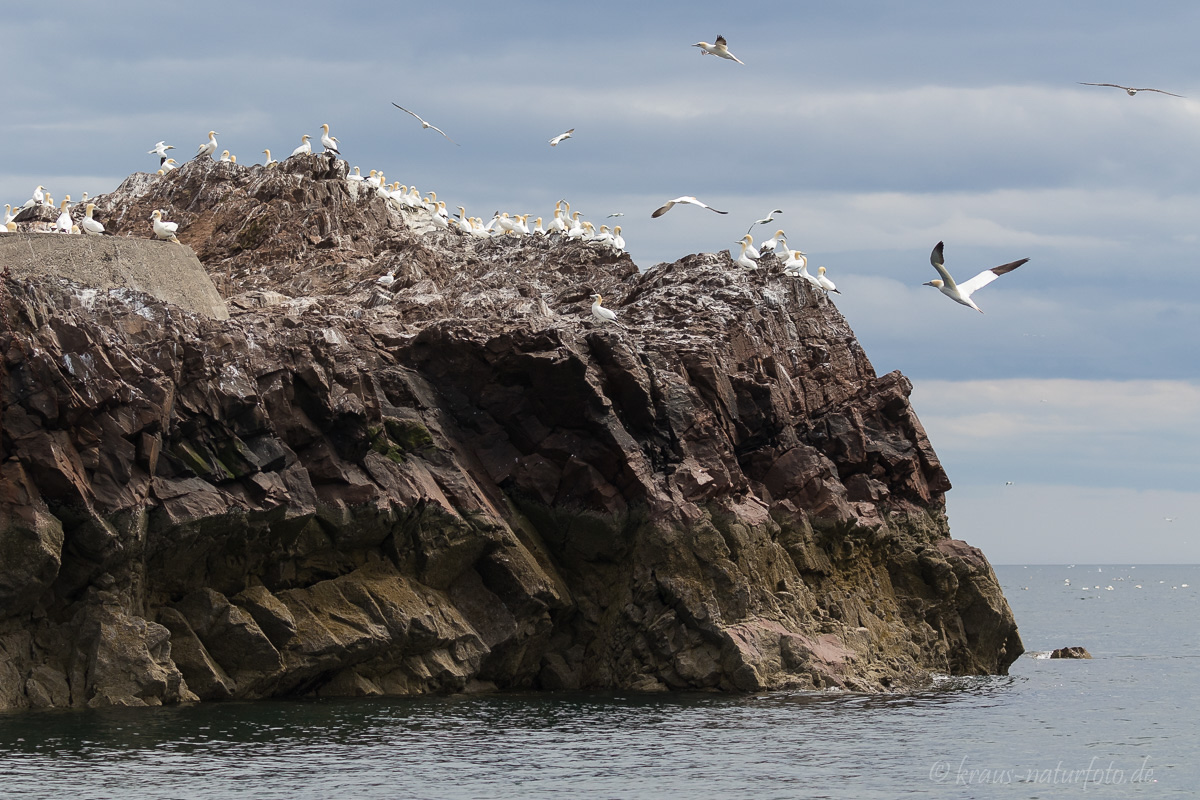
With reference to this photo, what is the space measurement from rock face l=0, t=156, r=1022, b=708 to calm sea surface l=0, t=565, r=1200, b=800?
1832 mm

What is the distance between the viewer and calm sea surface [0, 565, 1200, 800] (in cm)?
3078

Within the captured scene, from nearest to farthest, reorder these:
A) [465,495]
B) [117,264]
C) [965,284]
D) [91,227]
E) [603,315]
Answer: [965,284]
[465,495]
[117,264]
[91,227]
[603,315]

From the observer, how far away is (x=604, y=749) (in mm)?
35406

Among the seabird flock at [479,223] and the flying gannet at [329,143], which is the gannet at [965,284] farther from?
the flying gannet at [329,143]

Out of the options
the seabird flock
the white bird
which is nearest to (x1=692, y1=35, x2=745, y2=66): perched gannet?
the seabird flock

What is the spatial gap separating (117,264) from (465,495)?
12.7 m

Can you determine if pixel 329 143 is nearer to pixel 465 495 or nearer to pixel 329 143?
pixel 329 143

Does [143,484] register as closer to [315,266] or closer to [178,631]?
[178,631]

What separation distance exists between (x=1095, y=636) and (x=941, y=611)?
5606 cm

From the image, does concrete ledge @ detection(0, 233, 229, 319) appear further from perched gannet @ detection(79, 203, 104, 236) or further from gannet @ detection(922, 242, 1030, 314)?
gannet @ detection(922, 242, 1030, 314)

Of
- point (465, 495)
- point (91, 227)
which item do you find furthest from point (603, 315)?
point (91, 227)

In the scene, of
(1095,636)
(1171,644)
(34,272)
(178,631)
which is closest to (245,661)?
(178,631)

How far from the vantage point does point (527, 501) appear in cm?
4678

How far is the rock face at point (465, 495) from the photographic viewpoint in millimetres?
37031
